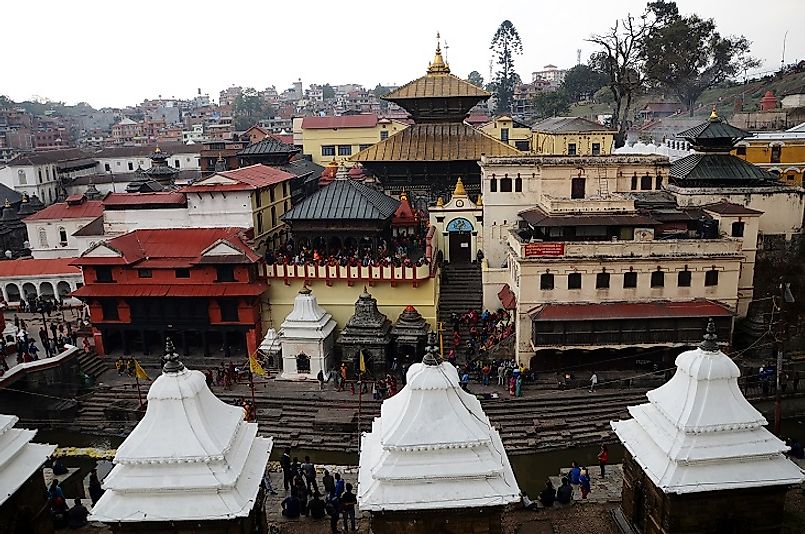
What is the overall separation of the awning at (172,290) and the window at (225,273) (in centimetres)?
26

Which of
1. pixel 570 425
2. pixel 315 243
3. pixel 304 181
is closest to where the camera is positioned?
pixel 570 425

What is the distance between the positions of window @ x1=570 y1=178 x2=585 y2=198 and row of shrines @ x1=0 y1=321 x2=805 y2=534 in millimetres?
17226

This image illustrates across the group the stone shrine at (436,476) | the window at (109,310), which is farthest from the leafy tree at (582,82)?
the stone shrine at (436,476)

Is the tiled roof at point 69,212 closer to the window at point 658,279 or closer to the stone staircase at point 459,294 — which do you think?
the stone staircase at point 459,294

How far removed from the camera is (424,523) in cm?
1002

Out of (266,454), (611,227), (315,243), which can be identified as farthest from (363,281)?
(266,454)

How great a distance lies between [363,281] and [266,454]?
1436cm

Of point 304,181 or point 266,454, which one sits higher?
point 304,181

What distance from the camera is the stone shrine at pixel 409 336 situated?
78.0ft

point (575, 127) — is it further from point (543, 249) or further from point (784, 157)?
point (543, 249)

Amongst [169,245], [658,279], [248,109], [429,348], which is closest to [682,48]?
[658,279]

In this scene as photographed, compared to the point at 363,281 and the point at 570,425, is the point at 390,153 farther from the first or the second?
the point at 570,425

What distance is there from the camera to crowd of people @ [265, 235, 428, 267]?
1013 inches

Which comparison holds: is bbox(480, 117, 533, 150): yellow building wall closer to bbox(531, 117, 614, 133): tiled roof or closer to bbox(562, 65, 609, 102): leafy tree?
bbox(531, 117, 614, 133): tiled roof
